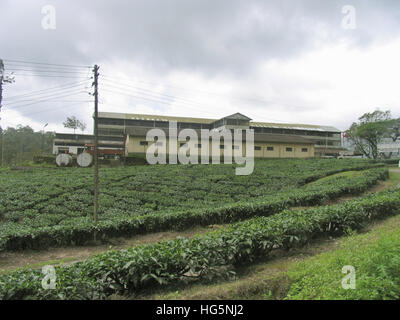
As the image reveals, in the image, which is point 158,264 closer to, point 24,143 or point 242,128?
point 242,128

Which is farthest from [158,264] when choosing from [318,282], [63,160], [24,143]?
[24,143]

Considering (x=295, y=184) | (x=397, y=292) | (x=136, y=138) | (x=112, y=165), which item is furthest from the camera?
(x=136, y=138)

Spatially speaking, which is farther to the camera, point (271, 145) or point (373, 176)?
point (271, 145)

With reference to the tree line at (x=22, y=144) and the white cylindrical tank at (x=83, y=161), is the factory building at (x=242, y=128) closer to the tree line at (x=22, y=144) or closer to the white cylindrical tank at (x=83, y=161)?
the white cylindrical tank at (x=83, y=161)

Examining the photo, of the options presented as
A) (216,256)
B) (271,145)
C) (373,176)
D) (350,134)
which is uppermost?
(350,134)

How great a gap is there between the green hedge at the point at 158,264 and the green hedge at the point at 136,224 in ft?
19.3

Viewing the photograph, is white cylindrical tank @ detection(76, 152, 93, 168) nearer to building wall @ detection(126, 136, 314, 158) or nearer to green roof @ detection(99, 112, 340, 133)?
building wall @ detection(126, 136, 314, 158)

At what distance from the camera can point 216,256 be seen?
19.0 ft

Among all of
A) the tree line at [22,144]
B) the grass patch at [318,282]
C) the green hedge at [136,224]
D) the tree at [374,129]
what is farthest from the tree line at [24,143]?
the tree at [374,129]

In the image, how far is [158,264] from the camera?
17.0 ft

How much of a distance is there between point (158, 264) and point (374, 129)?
5667 centimetres
